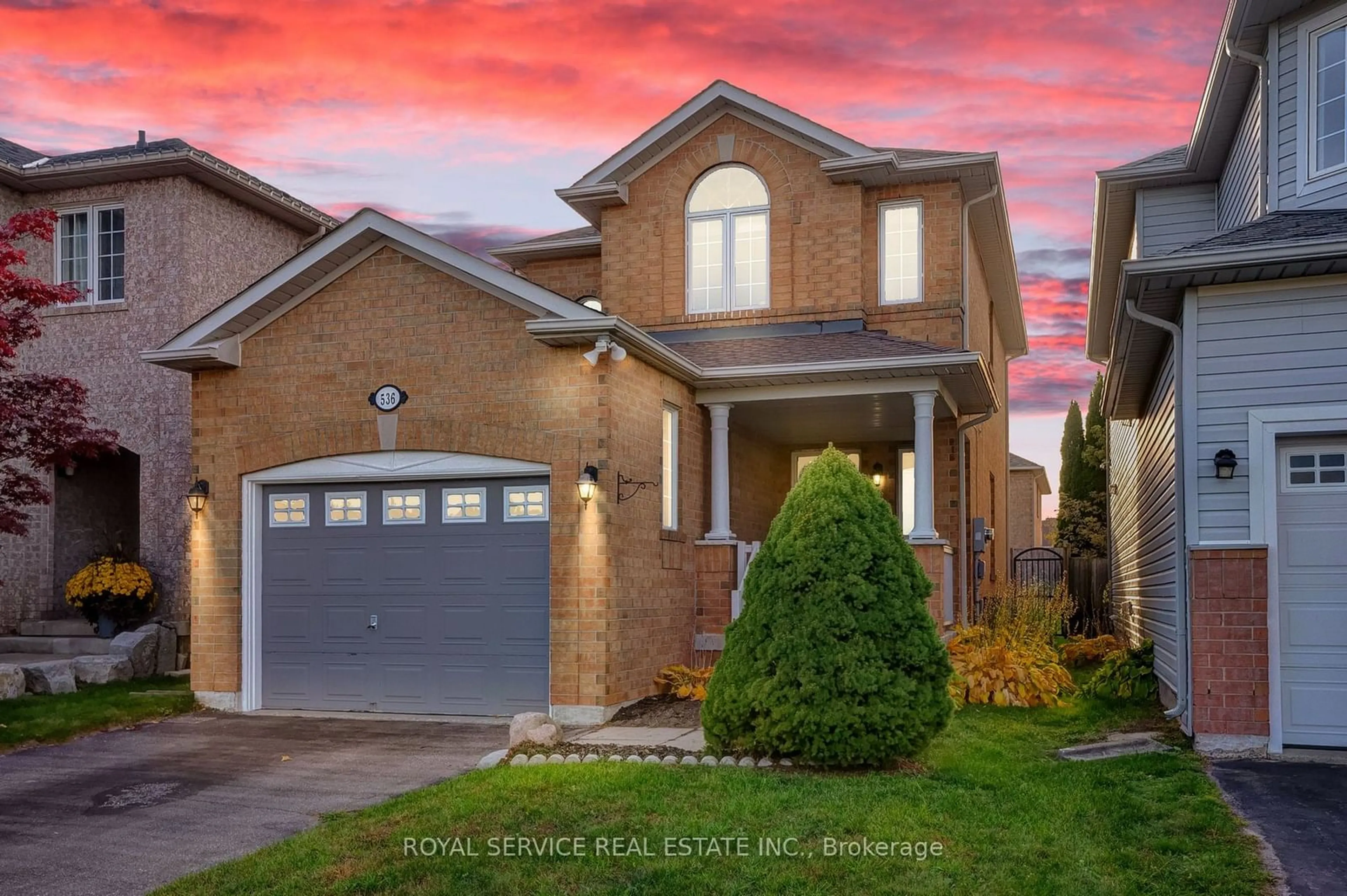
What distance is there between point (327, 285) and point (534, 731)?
5.30m

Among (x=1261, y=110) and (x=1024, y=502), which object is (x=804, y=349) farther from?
(x=1024, y=502)

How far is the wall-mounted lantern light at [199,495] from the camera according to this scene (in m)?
12.2

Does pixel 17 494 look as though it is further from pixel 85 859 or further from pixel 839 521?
pixel 839 521

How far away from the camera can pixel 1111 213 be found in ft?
52.4

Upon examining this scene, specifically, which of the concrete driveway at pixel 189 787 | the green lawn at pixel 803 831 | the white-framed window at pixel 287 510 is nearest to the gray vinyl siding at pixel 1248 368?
the green lawn at pixel 803 831

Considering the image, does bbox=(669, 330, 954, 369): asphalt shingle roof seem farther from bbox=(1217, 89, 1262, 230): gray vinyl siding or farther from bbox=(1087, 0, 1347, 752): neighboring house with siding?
bbox=(1087, 0, 1347, 752): neighboring house with siding

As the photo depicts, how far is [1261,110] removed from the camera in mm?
10914

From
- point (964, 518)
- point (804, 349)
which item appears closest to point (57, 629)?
point (804, 349)

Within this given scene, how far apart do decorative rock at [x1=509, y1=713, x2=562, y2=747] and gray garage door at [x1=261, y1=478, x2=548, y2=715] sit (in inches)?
62.3

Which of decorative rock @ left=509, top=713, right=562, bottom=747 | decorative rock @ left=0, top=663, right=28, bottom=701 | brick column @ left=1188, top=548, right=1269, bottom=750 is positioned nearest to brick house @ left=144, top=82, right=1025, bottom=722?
decorative rock @ left=509, top=713, right=562, bottom=747

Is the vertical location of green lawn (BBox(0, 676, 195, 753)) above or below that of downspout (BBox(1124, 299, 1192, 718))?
below

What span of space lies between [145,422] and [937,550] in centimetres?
1054

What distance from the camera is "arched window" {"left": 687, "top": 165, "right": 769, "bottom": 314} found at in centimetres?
1557

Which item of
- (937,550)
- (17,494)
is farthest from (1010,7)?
(17,494)
